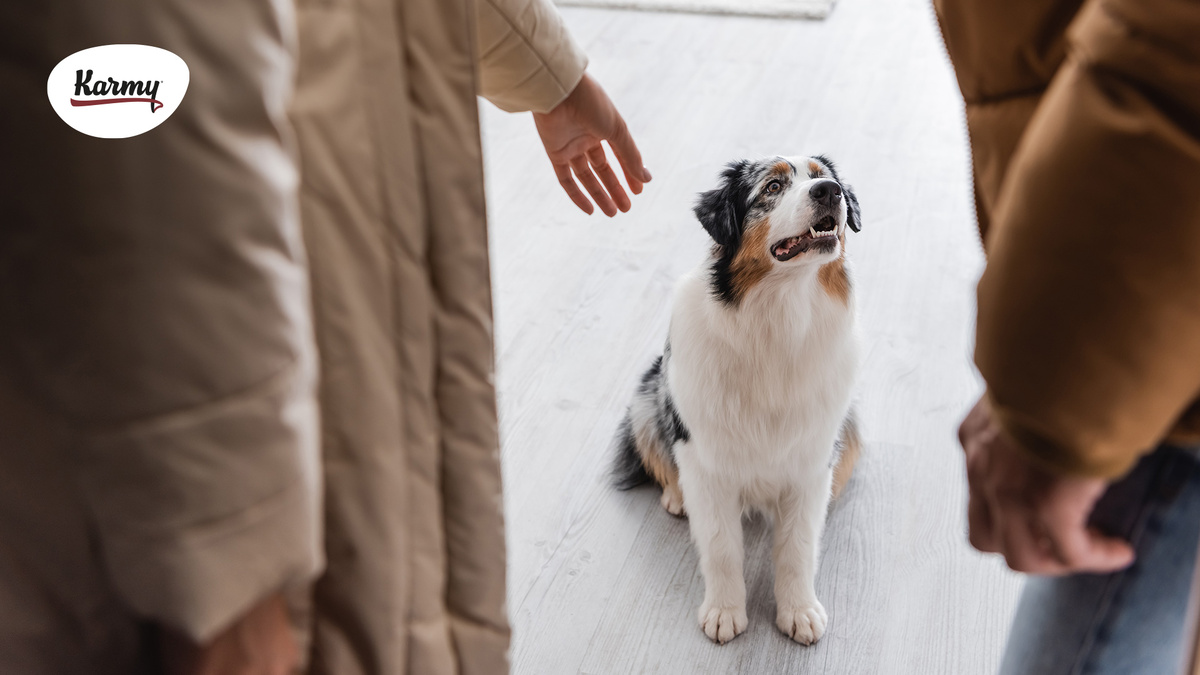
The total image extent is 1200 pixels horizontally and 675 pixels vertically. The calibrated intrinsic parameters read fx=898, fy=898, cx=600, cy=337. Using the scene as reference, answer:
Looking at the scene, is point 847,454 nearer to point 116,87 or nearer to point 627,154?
point 627,154

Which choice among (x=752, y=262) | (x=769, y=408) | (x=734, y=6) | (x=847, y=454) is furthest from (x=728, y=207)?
(x=734, y=6)

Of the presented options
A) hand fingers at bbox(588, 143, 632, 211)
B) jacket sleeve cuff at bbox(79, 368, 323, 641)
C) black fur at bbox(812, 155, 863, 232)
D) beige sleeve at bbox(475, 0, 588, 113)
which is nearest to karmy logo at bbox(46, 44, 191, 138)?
jacket sleeve cuff at bbox(79, 368, 323, 641)

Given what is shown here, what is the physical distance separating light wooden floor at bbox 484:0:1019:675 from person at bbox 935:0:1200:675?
93 cm

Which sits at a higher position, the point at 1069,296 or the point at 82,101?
the point at 82,101

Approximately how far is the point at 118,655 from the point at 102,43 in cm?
40

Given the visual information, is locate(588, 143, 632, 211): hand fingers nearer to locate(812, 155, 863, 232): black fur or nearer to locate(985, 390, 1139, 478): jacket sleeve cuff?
locate(812, 155, 863, 232): black fur

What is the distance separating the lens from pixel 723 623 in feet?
5.09

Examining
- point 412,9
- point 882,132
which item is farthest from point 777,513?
point 882,132

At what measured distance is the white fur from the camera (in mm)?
1484

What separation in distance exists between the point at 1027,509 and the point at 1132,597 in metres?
0.18

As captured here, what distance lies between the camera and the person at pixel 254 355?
379 millimetres

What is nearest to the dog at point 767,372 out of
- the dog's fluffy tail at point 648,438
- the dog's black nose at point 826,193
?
the dog's black nose at point 826,193

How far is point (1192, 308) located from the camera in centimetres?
53

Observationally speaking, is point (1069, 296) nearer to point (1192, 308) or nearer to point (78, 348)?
point (1192, 308)
